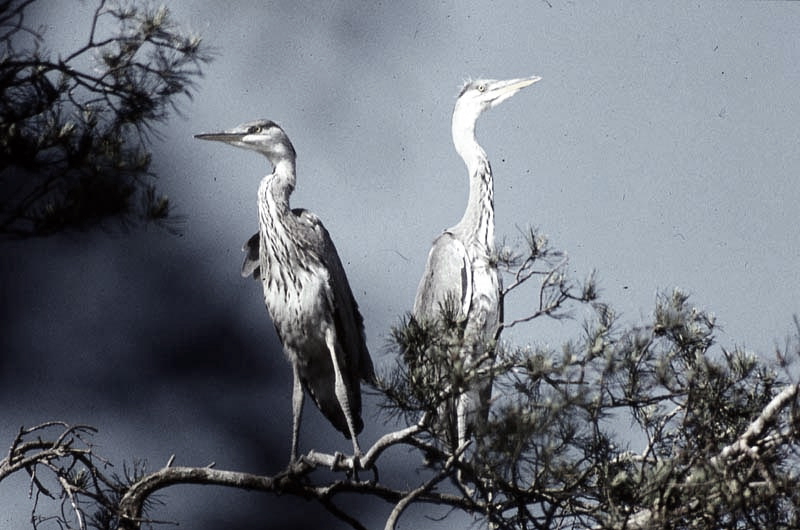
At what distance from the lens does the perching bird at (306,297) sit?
2793 mm

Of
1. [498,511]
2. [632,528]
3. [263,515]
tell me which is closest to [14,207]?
[263,515]

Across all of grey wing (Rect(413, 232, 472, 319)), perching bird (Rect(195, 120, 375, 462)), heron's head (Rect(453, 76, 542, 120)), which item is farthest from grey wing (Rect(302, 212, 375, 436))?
heron's head (Rect(453, 76, 542, 120))

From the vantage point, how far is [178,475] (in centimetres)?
233

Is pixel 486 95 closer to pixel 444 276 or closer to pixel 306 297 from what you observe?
pixel 444 276

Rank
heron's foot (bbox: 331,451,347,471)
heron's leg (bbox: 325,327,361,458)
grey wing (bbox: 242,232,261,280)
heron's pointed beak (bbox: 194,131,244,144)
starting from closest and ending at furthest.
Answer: heron's foot (bbox: 331,451,347,471) < heron's leg (bbox: 325,327,361,458) < heron's pointed beak (bbox: 194,131,244,144) < grey wing (bbox: 242,232,261,280)

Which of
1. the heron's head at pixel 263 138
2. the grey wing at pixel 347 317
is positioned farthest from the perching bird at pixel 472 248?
the heron's head at pixel 263 138

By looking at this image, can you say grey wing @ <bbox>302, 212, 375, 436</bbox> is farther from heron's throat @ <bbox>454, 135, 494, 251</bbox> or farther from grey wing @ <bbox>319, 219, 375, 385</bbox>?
heron's throat @ <bbox>454, 135, 494, 251</bbox>

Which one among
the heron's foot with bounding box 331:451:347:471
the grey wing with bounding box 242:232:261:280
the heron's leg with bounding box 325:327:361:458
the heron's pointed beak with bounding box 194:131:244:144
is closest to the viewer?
the heron's foot with bounding box 331:451:347:471

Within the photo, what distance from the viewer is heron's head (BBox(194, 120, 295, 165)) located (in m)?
2.90

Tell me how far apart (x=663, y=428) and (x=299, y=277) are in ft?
3.07

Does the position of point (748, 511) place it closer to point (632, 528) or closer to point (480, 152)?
point (632, 528)

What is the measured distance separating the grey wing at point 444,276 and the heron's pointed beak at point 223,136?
→ 497mm

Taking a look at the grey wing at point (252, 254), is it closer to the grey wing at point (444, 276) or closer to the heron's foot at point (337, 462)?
the grey wing at point (444, 276)

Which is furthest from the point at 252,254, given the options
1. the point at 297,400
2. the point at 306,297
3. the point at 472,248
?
the point at 472,248
